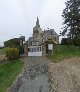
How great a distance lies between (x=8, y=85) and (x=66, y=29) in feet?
139

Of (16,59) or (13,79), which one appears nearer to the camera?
(13,79)

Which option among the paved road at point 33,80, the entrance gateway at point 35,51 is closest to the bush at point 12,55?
the entrance gateway at point 35,51

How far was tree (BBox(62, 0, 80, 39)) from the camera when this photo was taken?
78.4 meters

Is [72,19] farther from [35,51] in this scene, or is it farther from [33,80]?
[33,80]

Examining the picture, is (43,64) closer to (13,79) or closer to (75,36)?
(13,79)

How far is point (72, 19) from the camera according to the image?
78312mm

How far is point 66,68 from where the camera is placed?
49125mm

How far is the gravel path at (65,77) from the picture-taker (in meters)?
36.8

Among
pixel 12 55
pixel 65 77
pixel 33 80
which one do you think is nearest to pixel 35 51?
pixel 12 55

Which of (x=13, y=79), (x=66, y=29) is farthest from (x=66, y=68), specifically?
(x=66, y=29)

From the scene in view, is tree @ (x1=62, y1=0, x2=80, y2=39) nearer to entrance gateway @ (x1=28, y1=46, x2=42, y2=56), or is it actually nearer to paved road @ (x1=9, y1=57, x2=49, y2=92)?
entrance gateway @ (x1=28, y1=46, x2=42, y2=56)

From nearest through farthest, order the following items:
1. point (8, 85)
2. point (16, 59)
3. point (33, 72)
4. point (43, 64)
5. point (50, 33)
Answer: point (8, 85), point (33, 72), point (43, 64), point (16, 59), point (50, 33)

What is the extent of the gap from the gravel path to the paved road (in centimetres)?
99

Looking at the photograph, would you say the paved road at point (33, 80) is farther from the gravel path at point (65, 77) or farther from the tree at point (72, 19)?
the tree at point (72, 19)
